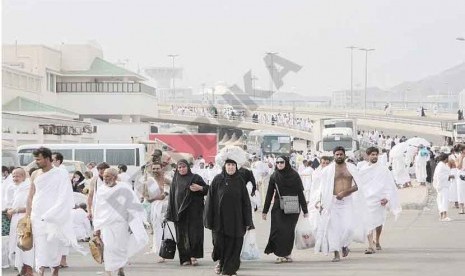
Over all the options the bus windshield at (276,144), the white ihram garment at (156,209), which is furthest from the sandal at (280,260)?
the bus windshield at (276,144)

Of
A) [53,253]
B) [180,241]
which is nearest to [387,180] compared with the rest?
[180,241]

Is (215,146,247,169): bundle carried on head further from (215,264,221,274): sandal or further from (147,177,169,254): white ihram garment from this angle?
(147,177,169,254): white ihram garment

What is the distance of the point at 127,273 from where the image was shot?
1311 cm

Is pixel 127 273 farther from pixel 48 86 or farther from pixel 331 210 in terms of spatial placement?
pixel 48 86

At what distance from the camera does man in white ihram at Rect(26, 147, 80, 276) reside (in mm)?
11797

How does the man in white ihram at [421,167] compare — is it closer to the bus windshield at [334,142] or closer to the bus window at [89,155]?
the bus window at [89,155]

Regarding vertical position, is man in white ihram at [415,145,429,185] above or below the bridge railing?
below

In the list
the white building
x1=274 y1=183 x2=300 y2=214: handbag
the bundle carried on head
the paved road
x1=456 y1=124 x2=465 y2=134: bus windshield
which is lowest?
the paved road

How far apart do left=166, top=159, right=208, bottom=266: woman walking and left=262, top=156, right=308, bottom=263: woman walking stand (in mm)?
931

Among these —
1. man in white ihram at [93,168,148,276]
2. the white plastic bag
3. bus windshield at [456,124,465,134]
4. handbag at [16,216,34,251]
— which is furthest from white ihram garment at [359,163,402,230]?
bus windshield at [456,124,465,134]

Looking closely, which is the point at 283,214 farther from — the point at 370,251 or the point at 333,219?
the point at 370,251

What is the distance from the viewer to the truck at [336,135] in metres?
62.5

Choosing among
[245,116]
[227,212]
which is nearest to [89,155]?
[227,212]

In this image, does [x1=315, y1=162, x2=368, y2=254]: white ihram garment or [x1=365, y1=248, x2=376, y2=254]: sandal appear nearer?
[x1=315, y1=162, x2=368, y2=254]: white ihram garment
